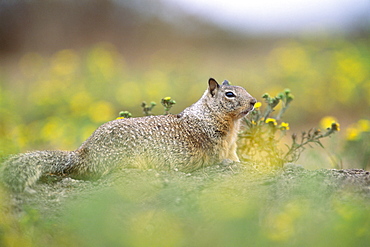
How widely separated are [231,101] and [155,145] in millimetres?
1277

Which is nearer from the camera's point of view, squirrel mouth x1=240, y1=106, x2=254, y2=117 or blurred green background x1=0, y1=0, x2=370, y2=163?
squirrel mouth x1=240, y1=106, x2=254, y2=117

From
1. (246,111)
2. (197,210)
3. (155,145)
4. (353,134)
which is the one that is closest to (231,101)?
Answer: (246,111)

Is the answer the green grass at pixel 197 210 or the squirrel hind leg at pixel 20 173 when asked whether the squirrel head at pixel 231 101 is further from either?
the squirrel hind leg at pixel 20 173

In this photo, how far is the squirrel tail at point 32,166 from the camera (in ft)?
16.7

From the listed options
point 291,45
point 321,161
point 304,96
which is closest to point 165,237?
point 321,161

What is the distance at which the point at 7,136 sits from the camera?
336 inches

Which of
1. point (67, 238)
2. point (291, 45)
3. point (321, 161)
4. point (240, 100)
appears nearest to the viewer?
point (67, 238)

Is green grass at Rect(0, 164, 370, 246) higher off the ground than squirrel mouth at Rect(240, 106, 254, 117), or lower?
lower

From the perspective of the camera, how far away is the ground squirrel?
17.7 ft

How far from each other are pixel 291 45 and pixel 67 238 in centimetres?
1731

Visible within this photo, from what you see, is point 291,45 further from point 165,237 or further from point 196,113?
point 165,237

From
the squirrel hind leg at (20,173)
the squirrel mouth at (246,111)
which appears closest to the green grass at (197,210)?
the squirrel hind leg at (20,173)

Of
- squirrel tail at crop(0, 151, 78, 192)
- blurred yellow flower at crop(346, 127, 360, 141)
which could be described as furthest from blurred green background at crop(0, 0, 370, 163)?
squirrel tail at crop(0, 151, 78, 192)

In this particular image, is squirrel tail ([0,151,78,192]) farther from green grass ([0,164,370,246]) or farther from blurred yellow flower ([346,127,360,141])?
blurred yellow flower ([346,127,360,141])
